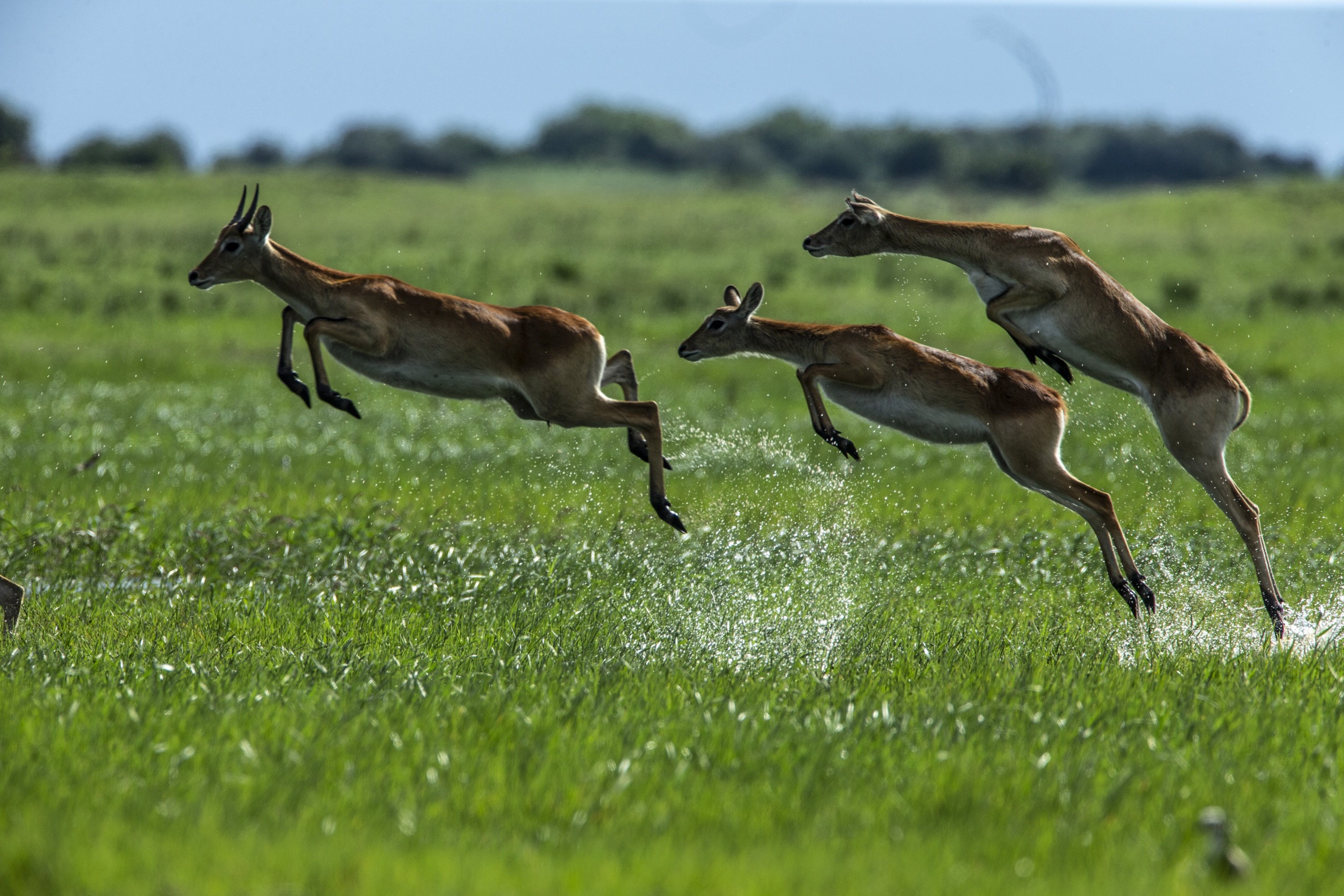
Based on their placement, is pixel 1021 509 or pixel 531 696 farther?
pixel 1021 509

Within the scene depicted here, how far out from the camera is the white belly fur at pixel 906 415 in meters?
8.41

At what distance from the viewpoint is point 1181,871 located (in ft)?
15.4

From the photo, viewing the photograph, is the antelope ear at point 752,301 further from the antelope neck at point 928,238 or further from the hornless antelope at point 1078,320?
the antelope neck at point 928,238

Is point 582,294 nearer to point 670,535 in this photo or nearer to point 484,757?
point 670,535

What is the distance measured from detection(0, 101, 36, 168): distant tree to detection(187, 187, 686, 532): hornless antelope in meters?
71.8

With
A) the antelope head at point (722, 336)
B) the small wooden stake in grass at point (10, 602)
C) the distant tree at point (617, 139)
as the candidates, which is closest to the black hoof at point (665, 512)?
the antelope head at point (722, 336)

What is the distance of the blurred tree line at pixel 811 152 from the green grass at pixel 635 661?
3458 inches

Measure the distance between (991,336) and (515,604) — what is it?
2527 centimetres

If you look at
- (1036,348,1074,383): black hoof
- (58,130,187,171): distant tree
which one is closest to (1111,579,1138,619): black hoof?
(1036,348,1074,383): black hoof

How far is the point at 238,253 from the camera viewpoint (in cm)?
755

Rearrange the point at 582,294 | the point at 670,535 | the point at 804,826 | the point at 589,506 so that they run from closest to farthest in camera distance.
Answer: the point at 804,826 → the point at 670,535 → the point at 589,506 → the point at 582,294

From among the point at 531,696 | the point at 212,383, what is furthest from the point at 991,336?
the point at 531,696

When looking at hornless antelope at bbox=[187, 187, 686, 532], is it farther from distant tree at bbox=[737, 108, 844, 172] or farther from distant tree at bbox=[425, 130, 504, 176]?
distant tree at bbox=[737, 108, 844, 172]

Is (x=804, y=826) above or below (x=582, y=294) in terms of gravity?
above
